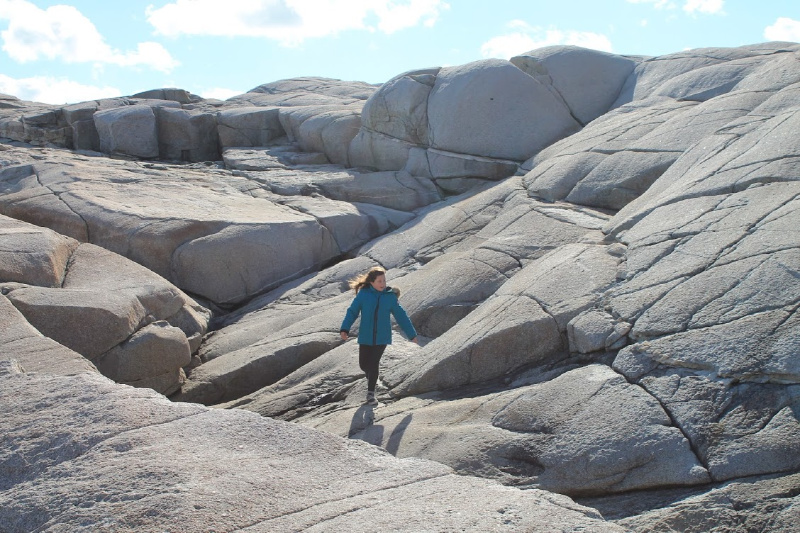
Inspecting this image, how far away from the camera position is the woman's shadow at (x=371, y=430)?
5.66 metres

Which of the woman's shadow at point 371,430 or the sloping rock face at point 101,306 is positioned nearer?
the woman's shadow at point 371,430

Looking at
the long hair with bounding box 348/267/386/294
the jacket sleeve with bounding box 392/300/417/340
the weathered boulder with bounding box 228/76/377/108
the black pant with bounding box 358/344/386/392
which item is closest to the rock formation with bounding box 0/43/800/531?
the black pant with bounding box 358/344/386/392

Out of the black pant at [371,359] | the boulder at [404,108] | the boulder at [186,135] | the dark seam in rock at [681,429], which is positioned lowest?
the black pant at [371,359]

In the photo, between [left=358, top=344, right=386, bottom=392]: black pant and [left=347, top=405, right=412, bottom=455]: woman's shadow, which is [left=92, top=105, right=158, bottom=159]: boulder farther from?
[left=347, top=405, right=412, bottom=455]: woman's shadow

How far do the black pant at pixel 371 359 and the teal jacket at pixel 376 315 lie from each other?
59 mm

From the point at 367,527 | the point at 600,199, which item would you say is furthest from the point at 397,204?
the point at 367,527

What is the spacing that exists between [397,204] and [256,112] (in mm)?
5093

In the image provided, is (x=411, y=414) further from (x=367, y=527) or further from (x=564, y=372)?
(x=367, y=527)

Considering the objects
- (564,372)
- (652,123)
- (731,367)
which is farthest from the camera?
(652,123)

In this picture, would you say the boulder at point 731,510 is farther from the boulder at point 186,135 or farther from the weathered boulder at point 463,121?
A: the boulder at point 186,135

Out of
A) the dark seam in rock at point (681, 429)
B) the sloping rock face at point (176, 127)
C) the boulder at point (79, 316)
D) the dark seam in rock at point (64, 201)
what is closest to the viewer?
the dark seam in rock at point (681, 429)

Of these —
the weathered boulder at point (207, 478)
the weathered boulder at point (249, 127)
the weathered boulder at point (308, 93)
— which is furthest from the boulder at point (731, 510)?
the weathered boulder at point (249, 127)

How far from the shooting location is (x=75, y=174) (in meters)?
12.1

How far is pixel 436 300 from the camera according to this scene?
26.6 feet
